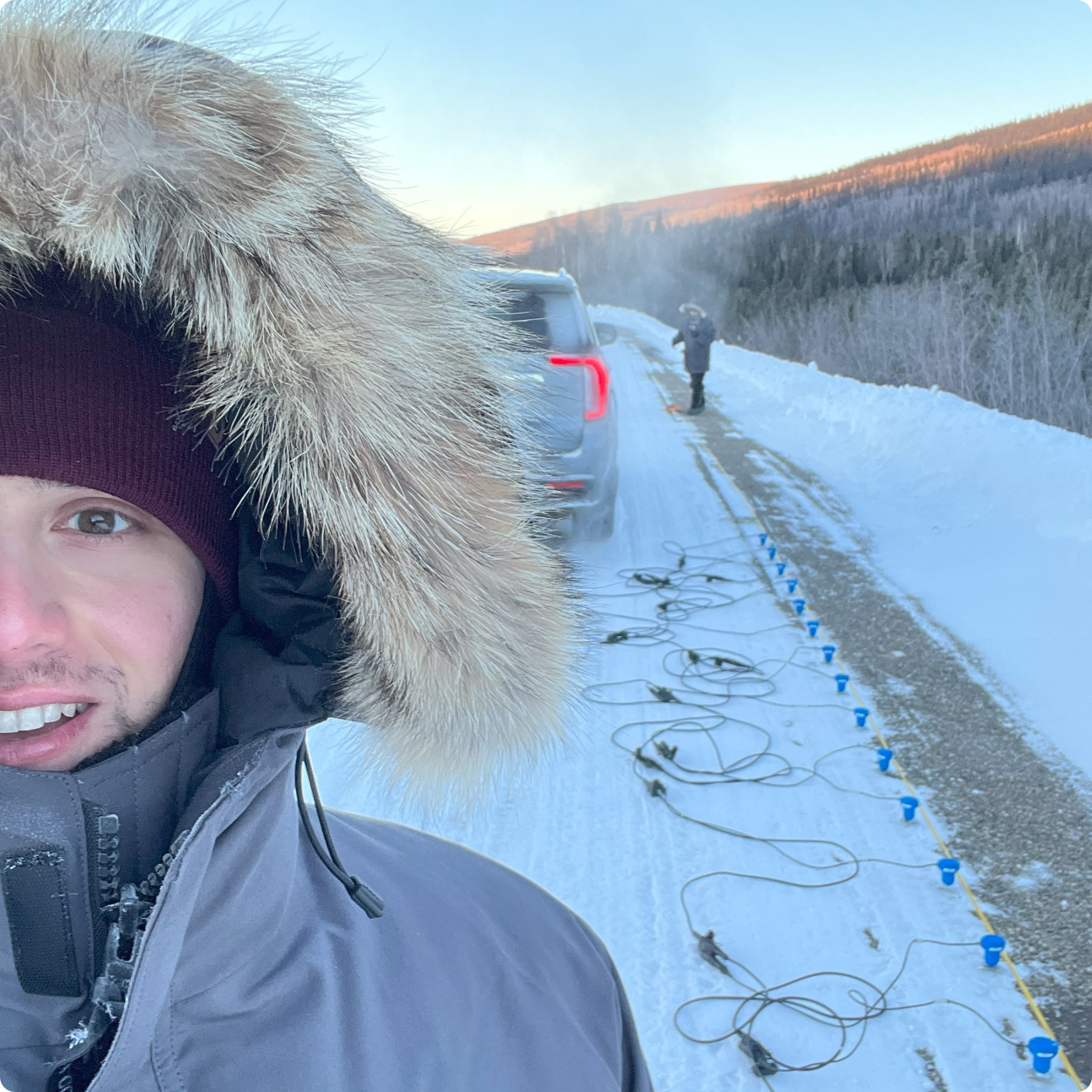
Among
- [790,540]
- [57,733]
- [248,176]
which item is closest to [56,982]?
[57,733]

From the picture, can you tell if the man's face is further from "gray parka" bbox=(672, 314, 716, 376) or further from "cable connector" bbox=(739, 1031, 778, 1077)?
"gray parka" bbox=(672, 314, 716, 376)

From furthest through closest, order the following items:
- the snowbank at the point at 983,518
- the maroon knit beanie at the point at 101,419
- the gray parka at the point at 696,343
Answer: the gray parka at the point at 696,343 < the snowbank at the point at 983,518 < the maroon knit beanie at the point at 101,419

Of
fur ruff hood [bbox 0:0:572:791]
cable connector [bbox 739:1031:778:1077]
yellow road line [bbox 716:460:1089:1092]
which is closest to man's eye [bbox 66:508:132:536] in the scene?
fur ruff hood [bbox 0:0:572:791]

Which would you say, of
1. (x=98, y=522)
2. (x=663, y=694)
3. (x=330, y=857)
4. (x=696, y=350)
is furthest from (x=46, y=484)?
(x=696, y=350)

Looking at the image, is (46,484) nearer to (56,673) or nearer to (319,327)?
(56,673)

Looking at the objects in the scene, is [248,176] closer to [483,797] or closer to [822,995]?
[483,797]

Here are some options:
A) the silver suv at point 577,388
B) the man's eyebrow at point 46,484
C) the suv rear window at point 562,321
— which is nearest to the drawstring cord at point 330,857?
the man's eyebrow at point 46,484

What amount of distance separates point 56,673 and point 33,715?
0.05 m

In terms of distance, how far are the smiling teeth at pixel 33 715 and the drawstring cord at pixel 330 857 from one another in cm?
25

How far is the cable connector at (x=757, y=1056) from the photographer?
2303mm

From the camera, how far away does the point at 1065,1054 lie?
7.48 ft

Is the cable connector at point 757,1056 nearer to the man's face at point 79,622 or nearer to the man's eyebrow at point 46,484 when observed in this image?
the man's face at point 79,622

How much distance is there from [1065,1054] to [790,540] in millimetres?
4772

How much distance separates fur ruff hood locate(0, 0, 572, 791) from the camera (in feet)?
2.98
